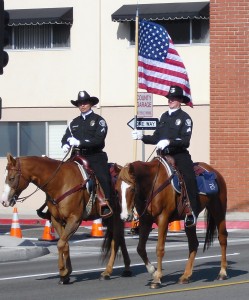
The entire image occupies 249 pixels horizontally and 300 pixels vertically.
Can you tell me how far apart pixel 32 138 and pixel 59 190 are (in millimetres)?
19782

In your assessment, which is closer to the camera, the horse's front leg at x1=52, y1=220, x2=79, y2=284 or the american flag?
the horse's front leg at x1=52, y1=220, x2=79, y2=284

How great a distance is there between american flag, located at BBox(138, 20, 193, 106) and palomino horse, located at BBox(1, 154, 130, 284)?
13.8 m

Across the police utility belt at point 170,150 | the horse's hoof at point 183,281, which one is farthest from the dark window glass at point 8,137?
the horse's hoof at point 183,281

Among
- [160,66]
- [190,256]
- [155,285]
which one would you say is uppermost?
[160,66]

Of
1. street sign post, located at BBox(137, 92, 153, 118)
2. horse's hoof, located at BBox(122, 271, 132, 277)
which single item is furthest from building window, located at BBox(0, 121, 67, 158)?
horse's hoof, located at BBox(122, 271, 132, 277)

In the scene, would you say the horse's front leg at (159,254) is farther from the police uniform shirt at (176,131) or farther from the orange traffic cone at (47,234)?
the orange traffic cone at (47,234)

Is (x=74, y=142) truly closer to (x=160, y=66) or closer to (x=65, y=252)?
(x=65, y=252)

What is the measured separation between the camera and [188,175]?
14.9 metres

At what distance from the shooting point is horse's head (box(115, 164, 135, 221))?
1385cm

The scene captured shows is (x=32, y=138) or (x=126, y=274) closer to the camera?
(x=126, y=274)

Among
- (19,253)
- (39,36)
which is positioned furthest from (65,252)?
(39,36)

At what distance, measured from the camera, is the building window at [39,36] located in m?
34.5

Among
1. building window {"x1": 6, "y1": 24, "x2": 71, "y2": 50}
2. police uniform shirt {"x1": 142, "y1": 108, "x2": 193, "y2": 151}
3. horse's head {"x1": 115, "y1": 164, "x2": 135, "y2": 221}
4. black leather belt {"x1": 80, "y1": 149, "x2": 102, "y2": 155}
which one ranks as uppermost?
building window {"x1": 6, "y1": 24, "x2": 71, "y2": 50}

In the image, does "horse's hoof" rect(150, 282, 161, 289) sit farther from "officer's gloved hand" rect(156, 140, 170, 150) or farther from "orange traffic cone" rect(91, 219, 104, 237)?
"orange traffic cone" rect(91, 219, 104, 237)
